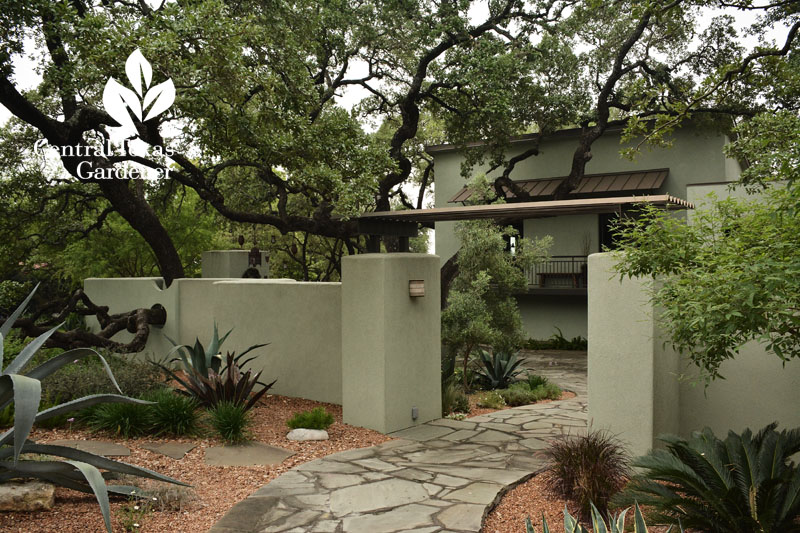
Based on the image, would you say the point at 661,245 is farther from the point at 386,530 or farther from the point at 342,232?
the point at 342,232

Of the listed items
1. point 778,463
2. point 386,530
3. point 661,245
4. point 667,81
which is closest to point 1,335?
point 386,530

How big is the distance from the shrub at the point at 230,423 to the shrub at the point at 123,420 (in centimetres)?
70

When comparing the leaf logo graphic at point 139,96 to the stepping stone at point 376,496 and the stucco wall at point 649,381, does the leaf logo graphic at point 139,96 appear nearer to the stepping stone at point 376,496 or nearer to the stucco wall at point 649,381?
the stepping stone at point 376,496

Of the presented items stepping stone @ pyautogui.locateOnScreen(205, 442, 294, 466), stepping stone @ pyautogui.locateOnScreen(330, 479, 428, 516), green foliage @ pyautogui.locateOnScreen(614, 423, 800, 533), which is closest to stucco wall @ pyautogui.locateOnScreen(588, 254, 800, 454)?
green foliage @ pyautogui.locateOnScreen(614, 423, 800, 533)

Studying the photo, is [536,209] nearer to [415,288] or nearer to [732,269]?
[415,288]

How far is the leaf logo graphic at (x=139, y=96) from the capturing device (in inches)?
327

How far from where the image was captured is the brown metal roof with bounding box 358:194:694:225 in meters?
5.70

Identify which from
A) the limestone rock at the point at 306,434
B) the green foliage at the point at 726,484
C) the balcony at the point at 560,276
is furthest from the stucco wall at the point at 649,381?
the balcony at the point at 560,276

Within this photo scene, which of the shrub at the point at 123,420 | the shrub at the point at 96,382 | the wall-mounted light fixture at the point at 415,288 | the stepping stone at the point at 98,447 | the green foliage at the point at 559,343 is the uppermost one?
the wall-mounted light fixture at the point at 415,288

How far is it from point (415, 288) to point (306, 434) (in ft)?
7.19

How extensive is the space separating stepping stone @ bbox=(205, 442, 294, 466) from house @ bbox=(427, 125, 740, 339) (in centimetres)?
1265

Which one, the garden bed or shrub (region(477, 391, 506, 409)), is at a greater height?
shrub (region(477, 391, 506, 409))

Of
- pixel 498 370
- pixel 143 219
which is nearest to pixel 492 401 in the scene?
pixel 498 370

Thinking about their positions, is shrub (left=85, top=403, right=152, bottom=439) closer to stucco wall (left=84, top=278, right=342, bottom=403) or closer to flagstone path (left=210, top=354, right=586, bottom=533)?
flagstone path (left=210, top=354, right=586, bottom=533)
